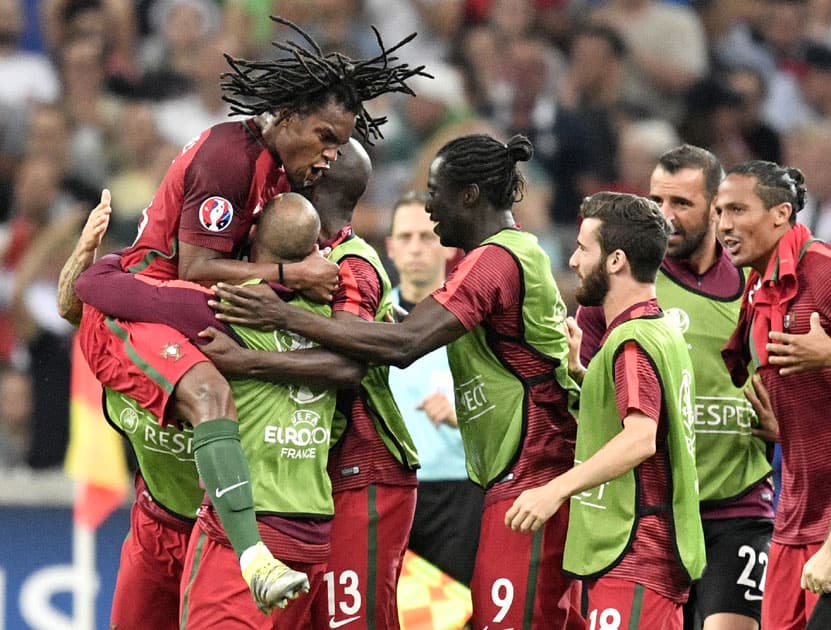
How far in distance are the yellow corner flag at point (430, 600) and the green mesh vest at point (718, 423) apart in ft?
4.41

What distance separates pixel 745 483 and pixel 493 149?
190cm

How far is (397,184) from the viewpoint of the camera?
1068 centimetres

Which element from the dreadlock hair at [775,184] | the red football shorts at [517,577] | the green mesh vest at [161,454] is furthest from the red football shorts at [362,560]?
the dreadlock hair at [775,184]

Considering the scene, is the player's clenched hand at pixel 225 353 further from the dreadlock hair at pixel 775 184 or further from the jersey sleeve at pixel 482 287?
the dreadlock hair at pixel 775 184

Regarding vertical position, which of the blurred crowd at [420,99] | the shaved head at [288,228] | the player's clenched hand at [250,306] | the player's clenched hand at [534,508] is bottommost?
the player's clenched hand at [534,508]

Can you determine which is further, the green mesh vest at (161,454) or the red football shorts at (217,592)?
the green mesh vest at (161,454)

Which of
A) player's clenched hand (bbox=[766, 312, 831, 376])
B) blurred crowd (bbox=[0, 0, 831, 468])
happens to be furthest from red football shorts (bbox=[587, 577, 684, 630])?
blurred crowd (bbox=[0, 0, 831, 468])

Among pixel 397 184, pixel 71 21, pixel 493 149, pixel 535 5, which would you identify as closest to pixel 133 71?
pixel 71 21

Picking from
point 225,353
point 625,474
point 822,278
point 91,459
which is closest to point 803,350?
point 822,278

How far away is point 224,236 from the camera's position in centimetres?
471

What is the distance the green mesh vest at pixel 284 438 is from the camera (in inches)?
178

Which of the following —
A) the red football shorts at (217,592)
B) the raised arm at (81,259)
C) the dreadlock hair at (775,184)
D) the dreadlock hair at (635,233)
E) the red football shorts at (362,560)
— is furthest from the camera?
the dreadlock hair at (775,184)

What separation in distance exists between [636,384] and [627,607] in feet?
2.43

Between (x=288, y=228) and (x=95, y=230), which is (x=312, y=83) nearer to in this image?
(x=288, y=228)
